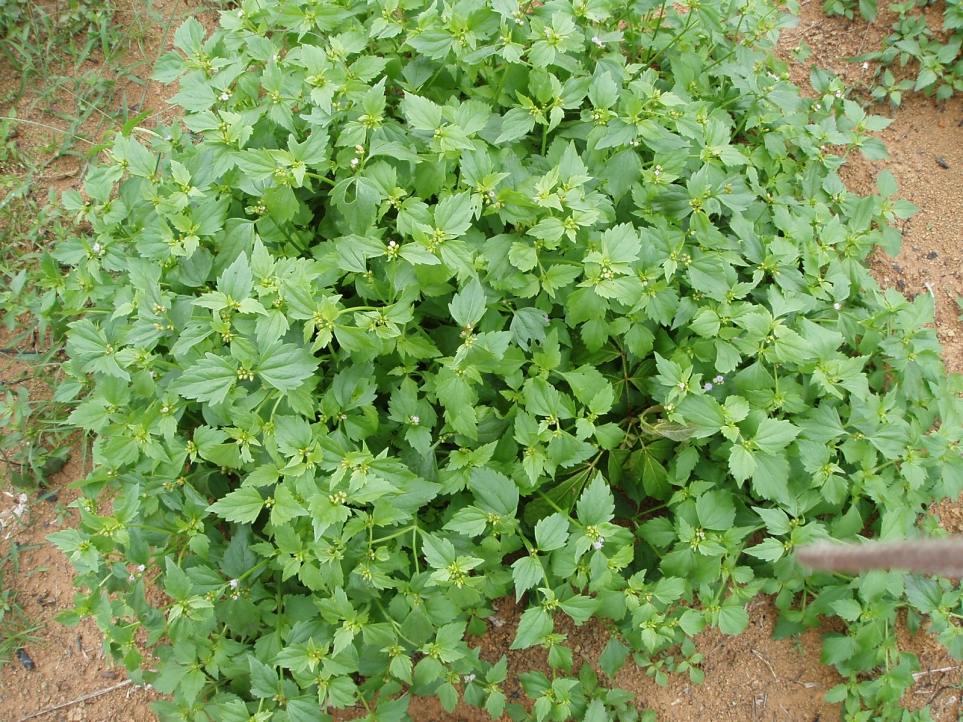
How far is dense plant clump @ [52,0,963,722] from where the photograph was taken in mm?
2990

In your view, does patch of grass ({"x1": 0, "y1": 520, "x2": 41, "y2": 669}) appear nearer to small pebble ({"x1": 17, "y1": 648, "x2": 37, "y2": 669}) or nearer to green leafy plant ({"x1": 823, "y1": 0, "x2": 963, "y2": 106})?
small pebble ({"x1": 17, "y1": 648, "x2": 37, "y2": 669})

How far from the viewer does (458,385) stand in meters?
3.03

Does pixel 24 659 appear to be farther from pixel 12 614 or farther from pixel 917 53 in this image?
pixel 917 53

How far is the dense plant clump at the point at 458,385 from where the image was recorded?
2990 mm

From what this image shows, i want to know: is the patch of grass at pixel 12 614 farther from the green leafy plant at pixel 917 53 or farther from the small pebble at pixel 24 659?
the green leafy plant at pixel 917 53

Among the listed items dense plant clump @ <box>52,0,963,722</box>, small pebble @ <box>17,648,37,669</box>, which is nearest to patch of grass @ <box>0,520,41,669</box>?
small pebble @ <box>17,648,37,669</box>

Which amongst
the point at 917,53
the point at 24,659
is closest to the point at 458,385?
the point at 24,659

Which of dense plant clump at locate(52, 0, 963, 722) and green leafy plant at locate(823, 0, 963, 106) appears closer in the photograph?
dense plant clump at locate(52, 0, 963, 722)

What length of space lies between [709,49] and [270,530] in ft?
11.5

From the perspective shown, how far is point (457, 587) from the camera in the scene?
3012 mm

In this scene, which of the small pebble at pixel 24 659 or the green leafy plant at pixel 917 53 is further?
the green leafy plant at pixel 917 53

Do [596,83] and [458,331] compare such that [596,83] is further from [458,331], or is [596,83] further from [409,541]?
[409,541]

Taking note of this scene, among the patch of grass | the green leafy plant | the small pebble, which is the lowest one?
the small pebble

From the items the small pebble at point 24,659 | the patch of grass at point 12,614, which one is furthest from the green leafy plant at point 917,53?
the small pebble at point 24,659
